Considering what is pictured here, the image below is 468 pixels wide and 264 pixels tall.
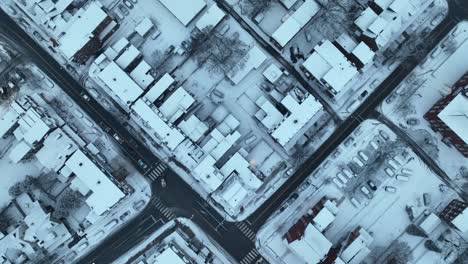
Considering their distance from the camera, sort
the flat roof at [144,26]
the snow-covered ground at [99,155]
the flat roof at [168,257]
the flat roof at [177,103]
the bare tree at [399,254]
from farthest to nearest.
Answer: the snow-covered ground at [99,155]
the flat roof at [144,26]
the bare tree at [399,254]
the flat roof at [177,103]
the flat roof at [168,257]

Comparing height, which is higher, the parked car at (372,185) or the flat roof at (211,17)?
the flat roof at (211,17)

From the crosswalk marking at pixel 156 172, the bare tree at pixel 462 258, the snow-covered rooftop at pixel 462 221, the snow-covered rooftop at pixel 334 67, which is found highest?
the crosswalk marking at pixel 156 172

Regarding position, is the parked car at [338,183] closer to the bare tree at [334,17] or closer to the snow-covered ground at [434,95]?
the snow-covered ground at [434,95]

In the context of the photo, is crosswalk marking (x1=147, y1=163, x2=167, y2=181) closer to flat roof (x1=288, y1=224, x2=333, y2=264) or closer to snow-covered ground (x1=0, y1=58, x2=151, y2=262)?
snow-covered ground (x1=0, y1=58, x2=151, y2=262)

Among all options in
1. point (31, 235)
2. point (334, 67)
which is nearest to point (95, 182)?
point (31, 235)

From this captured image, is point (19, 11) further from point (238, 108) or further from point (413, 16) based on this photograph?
point (413, 16)

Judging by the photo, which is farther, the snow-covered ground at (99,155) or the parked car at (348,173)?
the parked car at (348,173)

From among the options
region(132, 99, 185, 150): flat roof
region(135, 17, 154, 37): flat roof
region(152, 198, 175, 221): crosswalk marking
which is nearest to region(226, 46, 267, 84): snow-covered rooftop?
region(132, 99, 185, 150): flat roof

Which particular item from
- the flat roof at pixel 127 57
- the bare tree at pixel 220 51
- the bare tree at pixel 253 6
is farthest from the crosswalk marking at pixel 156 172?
the bare tree at pixel 253 6
